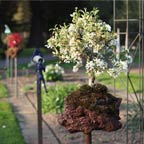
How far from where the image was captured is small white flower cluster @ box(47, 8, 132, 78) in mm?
5590

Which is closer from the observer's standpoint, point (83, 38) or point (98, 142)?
point (83, 38)

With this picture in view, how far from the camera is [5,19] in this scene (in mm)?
29469

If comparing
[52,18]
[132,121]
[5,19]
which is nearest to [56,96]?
[132,121]

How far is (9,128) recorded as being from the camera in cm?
940

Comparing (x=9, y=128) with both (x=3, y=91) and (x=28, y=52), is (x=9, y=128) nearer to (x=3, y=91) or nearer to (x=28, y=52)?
(x=3, y=91)

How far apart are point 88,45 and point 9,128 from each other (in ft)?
13.6

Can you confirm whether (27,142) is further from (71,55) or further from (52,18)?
(52,18)

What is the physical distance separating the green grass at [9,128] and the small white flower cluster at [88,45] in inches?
115

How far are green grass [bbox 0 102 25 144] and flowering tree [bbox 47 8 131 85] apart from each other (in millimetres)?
2921

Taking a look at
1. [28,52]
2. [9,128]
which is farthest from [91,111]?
[28,52]

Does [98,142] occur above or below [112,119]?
below

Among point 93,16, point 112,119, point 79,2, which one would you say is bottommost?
point 112,119

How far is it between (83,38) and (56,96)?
5756 millimetres

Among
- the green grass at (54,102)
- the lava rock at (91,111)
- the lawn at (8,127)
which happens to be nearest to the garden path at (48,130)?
the lawn at (8,127)
